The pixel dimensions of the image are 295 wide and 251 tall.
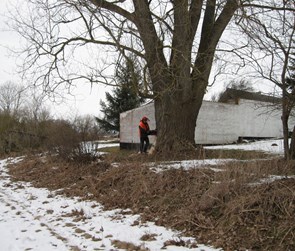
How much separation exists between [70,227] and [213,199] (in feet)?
9.72

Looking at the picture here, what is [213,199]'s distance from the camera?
7102 mm

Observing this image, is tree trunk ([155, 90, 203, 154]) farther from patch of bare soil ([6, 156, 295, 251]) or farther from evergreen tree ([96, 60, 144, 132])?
evergreen tree ([96, 60, 144, 132])

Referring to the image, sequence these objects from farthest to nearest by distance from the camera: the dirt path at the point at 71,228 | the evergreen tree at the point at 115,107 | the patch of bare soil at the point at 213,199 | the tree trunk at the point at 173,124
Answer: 1. the evergreen tree at the point at 115,107
2. the tree trunk at the point at 173,124
3. the dirt path at the point at 71,228
4. the patch of bare soil at the point at 213,199

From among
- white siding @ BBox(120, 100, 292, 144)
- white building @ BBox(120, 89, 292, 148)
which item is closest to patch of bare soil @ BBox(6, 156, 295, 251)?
white siding @ BBox(120, 100, 292, 144)

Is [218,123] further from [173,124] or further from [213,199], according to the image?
[213,199]

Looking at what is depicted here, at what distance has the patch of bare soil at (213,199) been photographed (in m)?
5.85

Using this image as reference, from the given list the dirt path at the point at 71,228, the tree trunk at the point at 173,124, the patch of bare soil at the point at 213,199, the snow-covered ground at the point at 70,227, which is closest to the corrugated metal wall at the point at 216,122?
the tree trunk at the point at 173,124

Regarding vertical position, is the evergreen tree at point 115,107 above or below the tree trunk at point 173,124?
above

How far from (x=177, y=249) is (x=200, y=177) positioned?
2.93 m

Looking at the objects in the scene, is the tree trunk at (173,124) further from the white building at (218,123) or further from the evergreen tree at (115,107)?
the evergreen tree at (115,107)

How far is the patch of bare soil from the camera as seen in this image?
19.2ft

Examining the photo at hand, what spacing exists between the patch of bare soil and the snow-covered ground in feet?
1.31

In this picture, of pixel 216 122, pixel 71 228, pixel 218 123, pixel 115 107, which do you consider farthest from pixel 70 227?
pixel 115 107

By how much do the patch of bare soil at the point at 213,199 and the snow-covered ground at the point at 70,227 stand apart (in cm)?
40
